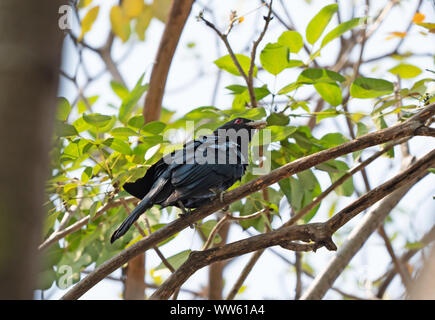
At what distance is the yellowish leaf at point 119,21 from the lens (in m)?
5.52

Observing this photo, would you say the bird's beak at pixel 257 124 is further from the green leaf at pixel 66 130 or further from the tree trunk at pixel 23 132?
the tree trunk at pixel 23 132

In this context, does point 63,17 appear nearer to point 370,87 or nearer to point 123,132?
point 123,132

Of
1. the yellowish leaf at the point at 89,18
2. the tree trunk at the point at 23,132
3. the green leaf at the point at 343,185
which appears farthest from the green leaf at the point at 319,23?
the tree trunk at the point at 23,132

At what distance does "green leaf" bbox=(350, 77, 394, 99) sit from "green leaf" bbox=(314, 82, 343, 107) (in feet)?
0.47

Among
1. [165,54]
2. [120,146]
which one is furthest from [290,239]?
[165,54]

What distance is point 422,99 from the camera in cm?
348

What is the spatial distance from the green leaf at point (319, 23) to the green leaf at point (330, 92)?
381 mm

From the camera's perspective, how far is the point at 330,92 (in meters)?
3.99

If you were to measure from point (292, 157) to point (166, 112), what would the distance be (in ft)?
10.3

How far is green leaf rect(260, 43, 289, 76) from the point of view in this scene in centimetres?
369

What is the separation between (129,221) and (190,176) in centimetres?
65

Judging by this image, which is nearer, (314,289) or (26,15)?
(26,15)
